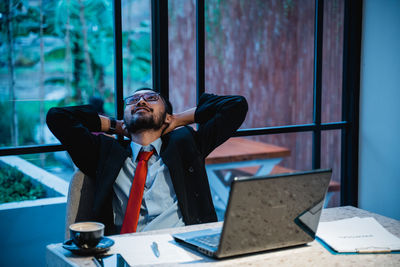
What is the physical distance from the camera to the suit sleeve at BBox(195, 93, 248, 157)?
235 centimetres

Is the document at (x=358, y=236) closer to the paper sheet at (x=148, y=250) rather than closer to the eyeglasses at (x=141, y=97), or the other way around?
the paper sheet at (x=148, y=250)

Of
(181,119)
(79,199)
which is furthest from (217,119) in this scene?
(79,199)

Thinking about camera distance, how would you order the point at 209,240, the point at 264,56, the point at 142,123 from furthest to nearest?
the point at 264,56 → the point at 142,123 → the point at 209,240

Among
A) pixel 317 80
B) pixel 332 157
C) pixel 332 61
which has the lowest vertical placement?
pixel 332 157

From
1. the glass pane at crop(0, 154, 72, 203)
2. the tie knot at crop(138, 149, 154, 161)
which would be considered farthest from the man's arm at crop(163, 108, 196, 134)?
the glass pane at crop(0, 154, 72, 203)

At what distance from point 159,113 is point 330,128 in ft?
4.87

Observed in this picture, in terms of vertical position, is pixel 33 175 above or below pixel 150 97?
below

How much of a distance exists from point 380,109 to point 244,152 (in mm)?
997

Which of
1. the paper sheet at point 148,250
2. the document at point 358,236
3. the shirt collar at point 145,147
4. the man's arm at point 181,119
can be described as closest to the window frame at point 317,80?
the man's arm at point 181,119

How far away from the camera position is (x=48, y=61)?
2.45 meters

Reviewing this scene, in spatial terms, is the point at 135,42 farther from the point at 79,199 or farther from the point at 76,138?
the point at 79,199

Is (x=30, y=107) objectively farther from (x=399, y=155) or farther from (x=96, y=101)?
(x=399, y=155)

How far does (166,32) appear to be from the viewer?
2660 millimetres

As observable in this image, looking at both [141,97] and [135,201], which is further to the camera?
[141,97]
